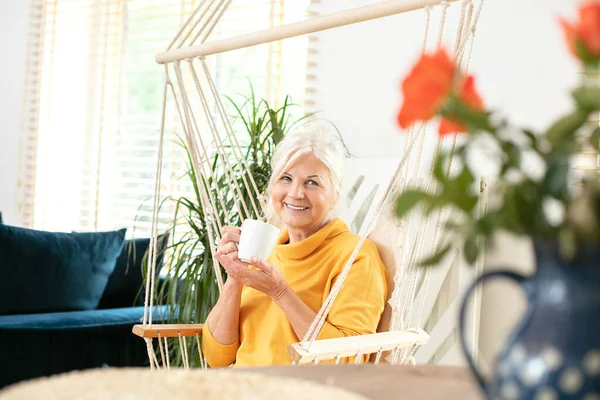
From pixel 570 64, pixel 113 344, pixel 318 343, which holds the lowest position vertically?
pixel 113 344

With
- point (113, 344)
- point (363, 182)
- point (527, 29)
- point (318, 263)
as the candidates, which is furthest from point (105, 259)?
point (527, 29)

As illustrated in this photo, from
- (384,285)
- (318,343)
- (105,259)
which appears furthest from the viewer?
(105,259)

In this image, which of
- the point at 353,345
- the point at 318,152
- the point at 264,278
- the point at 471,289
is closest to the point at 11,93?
the point at 318,152

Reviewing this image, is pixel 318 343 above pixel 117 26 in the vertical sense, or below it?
below

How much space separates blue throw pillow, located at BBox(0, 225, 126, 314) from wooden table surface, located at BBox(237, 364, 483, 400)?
8.08 ft

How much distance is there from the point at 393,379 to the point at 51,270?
2.62m

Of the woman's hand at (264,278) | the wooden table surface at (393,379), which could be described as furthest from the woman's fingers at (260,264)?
the wooden table surface at (393,379)

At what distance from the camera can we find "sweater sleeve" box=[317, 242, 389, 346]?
1.75 metres

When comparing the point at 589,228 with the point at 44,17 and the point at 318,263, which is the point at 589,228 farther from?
the point at 44,17

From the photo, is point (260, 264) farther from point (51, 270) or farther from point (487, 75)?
point (51, 270)

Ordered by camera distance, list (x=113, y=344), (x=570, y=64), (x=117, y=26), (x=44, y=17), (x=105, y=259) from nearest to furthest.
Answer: (x=570, y=64) → (x=113, y=344) → (x=105, y=259) → (x=117, y=26) → (x=44, y=17)

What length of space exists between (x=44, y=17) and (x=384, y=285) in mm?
3621

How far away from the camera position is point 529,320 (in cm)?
55

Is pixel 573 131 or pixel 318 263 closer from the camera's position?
pixel 573 131
